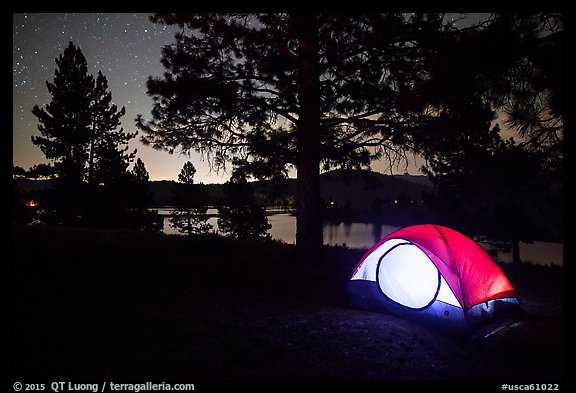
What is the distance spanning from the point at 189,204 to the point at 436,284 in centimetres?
4457

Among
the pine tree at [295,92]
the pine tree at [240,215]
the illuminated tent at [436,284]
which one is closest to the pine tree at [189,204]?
the pine tree at [240,215]

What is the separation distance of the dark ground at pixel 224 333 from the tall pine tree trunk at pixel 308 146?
6.19 ft

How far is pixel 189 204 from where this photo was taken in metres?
47.1

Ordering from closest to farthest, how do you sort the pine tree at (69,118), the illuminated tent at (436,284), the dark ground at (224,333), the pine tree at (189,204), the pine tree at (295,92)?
the dark ground at (224,333), the illuminated tent at (436,284), the pine tree at (295,92), the pine tree at (69,118), the pine tree at (189,204)

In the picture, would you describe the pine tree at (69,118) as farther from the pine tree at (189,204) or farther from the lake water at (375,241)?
the pine tree at (189,204)

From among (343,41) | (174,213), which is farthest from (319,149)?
(174,213)

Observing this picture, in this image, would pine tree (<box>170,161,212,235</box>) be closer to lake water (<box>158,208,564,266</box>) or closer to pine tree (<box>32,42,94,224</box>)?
lake water (<box>158,208,564,266</box>)

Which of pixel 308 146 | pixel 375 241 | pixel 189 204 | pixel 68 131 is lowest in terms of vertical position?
pixel 375 241

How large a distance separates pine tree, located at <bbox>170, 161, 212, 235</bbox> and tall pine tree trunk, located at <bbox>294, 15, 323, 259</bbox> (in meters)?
38.2

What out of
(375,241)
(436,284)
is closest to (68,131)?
(436,284)

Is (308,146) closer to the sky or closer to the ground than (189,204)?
closer to the sky

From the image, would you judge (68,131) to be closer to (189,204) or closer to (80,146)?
(80,146)

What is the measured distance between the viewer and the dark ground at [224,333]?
12.5 feet

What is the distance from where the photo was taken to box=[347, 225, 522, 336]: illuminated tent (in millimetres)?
5441
